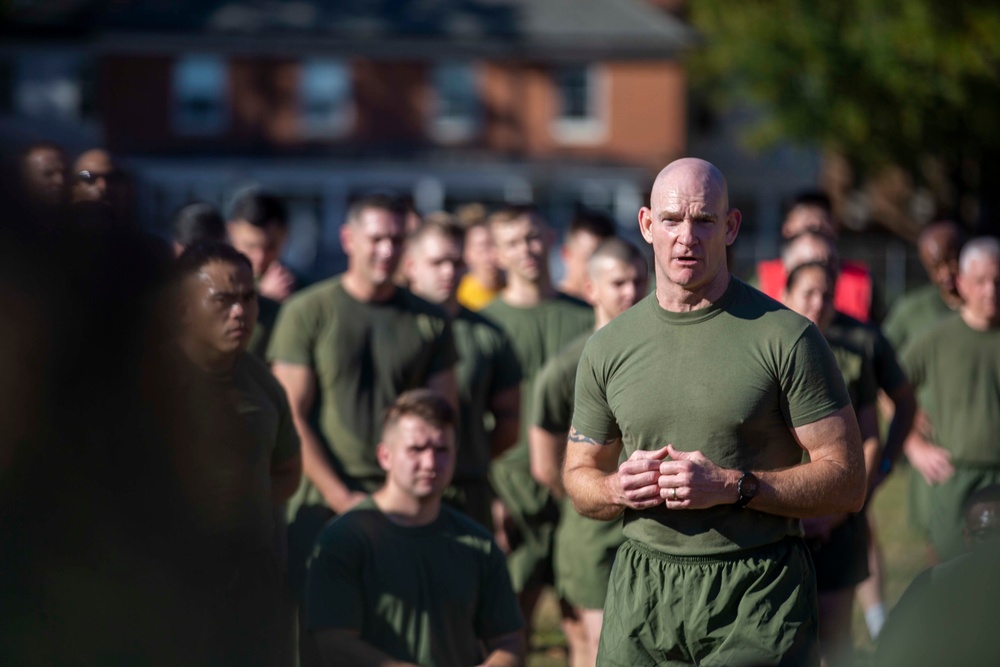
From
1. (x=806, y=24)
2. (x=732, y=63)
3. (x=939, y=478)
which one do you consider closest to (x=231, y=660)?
(x=939, y=478)

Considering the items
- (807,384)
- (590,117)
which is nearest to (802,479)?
(807,384)

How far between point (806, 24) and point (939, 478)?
23.7 m

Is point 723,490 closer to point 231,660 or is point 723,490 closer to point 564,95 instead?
point 231,660

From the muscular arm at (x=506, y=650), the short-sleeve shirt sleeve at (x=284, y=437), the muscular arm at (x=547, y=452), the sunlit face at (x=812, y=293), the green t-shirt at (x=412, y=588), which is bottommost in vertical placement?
the muscular arm at (x=506, y=650)

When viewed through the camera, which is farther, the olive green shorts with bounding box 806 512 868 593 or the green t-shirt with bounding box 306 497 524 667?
the olive green shorts with bounding box 806 512 868 593

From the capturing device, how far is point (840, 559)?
5.97 meters

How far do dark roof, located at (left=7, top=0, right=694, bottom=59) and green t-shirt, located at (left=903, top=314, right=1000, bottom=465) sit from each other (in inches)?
1369

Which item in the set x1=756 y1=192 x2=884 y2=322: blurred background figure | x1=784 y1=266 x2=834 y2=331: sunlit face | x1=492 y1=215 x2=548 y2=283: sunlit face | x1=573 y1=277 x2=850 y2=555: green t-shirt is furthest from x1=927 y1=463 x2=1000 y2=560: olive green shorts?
x1=573 y1=277 x2=850 y2=555: green t-shirt

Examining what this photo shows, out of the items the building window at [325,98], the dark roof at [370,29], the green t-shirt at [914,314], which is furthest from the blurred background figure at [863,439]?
the building window at [325,98]

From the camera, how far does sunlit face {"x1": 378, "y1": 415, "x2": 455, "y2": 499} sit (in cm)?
548

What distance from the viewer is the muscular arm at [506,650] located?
5.33m

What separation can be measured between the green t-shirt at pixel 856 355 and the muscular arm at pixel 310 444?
2.30 metres

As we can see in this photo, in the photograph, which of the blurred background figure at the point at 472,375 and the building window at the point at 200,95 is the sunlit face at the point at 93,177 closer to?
the blurred background figure at the point at 472,375

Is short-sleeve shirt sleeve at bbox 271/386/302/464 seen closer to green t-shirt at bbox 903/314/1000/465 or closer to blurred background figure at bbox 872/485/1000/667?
blurred background figure at bbox 872/485/1000/667
